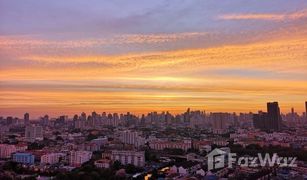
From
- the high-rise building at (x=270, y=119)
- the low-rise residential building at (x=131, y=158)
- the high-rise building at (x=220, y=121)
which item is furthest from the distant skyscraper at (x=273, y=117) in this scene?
the low-rise residential building at (x=131, y=158)

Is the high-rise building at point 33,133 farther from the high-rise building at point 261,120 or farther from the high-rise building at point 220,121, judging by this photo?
the high-rise building at point 261,120

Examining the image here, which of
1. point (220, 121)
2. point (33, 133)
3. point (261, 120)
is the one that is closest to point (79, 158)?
point (33, 133)

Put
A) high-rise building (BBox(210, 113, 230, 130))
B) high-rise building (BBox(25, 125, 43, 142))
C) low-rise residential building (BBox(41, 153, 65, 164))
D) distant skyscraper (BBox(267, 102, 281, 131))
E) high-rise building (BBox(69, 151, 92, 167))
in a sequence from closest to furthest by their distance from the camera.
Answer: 1. high-rise building (BBox(69, 151, 92, 167))
2. low-rise residential building (BBox(41, 153, 65, 164))
3. high-rise building (BBox(25, 125, 43, 142))
4. distant skyscraper (BBox(267, 102, 281, 131))
5. high-rise building (BBox(210, 113, 230, 130))

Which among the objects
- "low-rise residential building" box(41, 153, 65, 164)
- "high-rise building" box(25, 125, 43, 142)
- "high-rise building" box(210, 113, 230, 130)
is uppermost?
"high-rise building" box(210, 113, 230, 130)

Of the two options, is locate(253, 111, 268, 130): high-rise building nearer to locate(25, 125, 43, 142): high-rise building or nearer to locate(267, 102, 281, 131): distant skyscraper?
locate(267, 102, 281, 131): distant skyscraper

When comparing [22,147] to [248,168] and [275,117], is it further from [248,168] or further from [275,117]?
[275,117]

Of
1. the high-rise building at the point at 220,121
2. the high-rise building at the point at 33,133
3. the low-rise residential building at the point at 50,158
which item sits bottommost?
the low-rise residential building at the point at 50,158

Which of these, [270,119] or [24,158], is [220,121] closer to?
[270,119]

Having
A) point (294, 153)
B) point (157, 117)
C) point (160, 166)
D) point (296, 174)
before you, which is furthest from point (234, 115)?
point (296, 174)

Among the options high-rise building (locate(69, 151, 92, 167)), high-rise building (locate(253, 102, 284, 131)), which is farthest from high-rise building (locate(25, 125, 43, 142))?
high-rise building (locate(253, 102, 284, 131))
